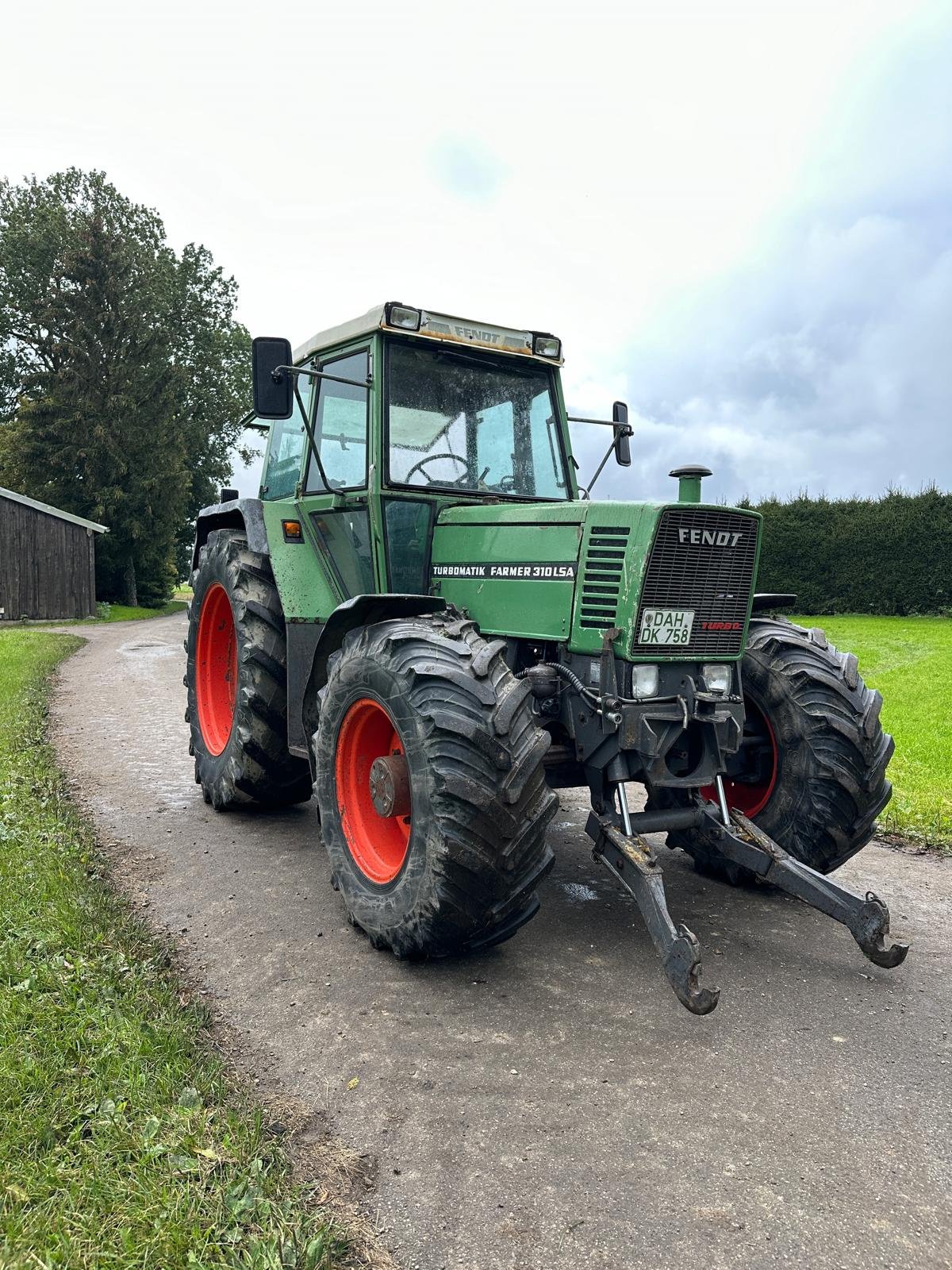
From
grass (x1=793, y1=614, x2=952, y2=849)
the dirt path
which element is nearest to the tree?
grass (x1=793, y1=614, x2=952, y2=849)

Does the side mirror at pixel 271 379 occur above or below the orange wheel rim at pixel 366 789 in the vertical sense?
above

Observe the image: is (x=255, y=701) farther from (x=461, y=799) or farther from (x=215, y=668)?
(x=461, y=799)

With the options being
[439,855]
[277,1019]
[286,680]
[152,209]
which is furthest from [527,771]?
[152,209]

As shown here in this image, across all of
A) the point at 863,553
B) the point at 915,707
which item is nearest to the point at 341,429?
the point at 915,707

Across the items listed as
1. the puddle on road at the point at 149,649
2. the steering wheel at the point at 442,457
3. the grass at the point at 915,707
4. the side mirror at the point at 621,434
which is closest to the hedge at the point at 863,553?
the grass at the point at 915,707

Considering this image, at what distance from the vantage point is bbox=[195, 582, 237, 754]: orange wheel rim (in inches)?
245

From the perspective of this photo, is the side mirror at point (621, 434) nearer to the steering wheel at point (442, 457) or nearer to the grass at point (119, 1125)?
the steering wheel at point (442, 457)

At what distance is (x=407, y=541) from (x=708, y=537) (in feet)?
4.90

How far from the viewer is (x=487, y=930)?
133 inches

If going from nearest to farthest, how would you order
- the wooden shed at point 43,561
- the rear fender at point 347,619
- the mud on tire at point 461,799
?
the mud on tire at point 461,799
the rear fender at point 347,619
the wooden shed at point 43,561

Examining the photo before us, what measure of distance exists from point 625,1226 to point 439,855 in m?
1.30

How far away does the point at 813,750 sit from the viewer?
13.5 feet

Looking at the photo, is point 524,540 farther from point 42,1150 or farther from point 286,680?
point 42,1150

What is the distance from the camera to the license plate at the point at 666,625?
371 centimetres
